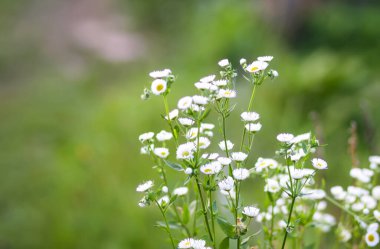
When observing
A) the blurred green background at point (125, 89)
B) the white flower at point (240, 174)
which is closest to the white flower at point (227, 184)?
the white flower at point (240, 174)

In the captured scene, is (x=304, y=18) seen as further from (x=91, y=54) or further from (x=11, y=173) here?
(x=11, y=173)

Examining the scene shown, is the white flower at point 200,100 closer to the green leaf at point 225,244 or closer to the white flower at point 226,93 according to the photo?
the white flower at point 226,93

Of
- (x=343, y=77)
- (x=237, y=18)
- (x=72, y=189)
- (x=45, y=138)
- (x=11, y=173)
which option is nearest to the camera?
(x=72, y=189)

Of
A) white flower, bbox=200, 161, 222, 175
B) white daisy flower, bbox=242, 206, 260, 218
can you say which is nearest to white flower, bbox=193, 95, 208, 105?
white flower, bbox=200, 161, 222, 175

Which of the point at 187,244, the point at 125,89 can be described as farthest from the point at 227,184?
the point at 125,89

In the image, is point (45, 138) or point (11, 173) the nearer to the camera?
point (11, 173)

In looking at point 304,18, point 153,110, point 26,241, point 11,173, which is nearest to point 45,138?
point 11,173
